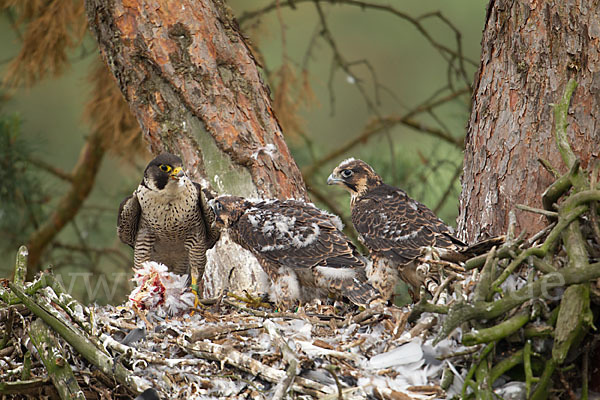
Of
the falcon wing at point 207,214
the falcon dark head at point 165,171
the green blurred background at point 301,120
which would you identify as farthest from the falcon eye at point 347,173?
the green blurred background at point 301,120

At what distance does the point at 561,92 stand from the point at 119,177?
19.7 ft

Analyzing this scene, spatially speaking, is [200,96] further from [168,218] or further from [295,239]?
[295,239]

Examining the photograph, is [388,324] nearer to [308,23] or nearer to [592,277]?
[592,277]

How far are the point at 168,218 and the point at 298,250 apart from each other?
73 centimetres

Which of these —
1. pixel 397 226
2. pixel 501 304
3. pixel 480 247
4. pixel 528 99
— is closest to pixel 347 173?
pixel 397 226

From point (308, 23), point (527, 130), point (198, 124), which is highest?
point (308, 23)

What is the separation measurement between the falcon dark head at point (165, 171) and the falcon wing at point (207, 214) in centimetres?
23

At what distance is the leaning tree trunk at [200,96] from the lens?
3.72 metres

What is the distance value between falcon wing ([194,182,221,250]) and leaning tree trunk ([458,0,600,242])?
139 centimetres

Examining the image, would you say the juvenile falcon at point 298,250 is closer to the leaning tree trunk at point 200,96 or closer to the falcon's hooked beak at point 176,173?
the falcon's hooked beak at point 176,173

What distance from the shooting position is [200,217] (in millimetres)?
3678

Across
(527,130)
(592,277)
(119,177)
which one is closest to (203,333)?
(592,277)

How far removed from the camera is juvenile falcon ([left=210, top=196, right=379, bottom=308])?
316 centimetres

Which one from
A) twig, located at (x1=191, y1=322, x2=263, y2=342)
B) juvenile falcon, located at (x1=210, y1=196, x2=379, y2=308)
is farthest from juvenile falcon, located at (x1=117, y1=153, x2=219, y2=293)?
twig, located at (x1=191, y1=322, x2=263, y2=342)
